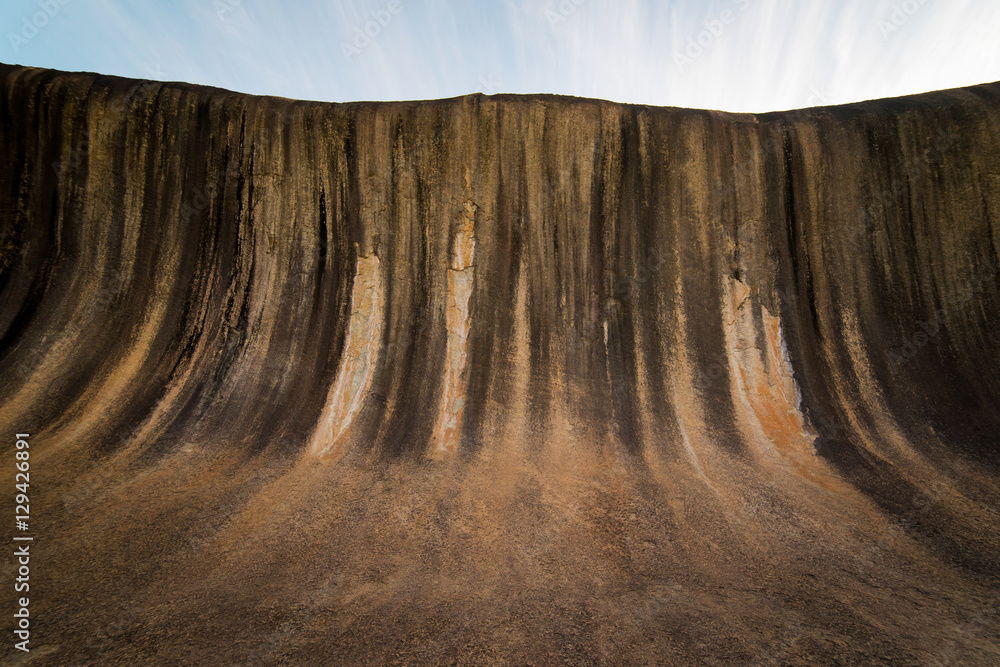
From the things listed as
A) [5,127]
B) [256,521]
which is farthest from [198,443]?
[5,127]

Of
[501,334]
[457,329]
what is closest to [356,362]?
[457,329]

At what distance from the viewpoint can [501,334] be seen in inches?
232

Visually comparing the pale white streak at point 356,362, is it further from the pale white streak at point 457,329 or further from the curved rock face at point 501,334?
the pale white streak at point 457,329

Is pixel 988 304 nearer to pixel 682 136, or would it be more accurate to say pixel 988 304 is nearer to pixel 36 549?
pixel 682 136

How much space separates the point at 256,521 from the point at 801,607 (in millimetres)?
4043

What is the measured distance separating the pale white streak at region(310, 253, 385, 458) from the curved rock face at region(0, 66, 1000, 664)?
0.11 feet

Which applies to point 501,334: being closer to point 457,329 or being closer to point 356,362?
point 457,329

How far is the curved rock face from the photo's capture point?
411 centimetres

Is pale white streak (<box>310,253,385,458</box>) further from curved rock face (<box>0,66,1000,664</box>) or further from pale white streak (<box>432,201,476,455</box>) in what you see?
pale white streak (<box>432,201,476,455</box>)

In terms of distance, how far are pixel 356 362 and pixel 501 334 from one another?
167 cm

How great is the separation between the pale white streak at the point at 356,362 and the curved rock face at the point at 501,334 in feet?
0.11

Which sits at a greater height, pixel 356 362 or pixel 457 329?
pixel 457 329

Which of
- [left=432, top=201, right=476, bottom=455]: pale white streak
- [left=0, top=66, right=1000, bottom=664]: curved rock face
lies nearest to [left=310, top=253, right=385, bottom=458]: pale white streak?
[left=0, top=66, right=1000, bottom=664]: curved rock face

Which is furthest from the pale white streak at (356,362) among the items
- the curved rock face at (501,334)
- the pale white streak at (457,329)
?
the pale white streak at (457,329)
